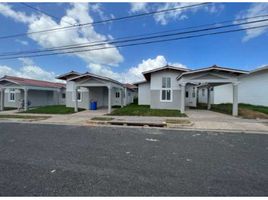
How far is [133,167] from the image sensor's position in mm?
3973

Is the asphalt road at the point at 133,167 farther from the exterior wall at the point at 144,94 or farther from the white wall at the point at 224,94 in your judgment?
the white wall at the point at 224,94

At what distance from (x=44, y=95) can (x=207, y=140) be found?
84.7 ft

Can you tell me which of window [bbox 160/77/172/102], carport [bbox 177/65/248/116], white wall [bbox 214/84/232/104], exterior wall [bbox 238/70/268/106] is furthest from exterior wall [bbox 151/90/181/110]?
white wall [bbox 214/84/232/104]

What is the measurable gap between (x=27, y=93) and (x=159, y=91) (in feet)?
57.0

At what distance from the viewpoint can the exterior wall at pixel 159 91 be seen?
55.7 ft

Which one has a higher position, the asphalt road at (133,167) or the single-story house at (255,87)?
the single-story house at (255,87)

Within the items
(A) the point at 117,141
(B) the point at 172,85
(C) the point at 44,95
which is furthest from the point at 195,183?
(C) the point at 44,95

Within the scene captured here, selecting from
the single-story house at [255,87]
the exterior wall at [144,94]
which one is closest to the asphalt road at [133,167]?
the single-story house at [255,87]

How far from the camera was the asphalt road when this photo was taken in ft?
9.77

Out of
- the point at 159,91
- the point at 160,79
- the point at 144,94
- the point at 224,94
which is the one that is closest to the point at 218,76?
the point at 160,79

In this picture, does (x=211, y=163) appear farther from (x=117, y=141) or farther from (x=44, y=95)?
(x=44, y=95)

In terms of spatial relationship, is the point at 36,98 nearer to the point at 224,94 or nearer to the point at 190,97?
the point at 190,97

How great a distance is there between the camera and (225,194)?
2816 mm

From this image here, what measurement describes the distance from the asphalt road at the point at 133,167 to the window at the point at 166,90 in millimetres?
10895
